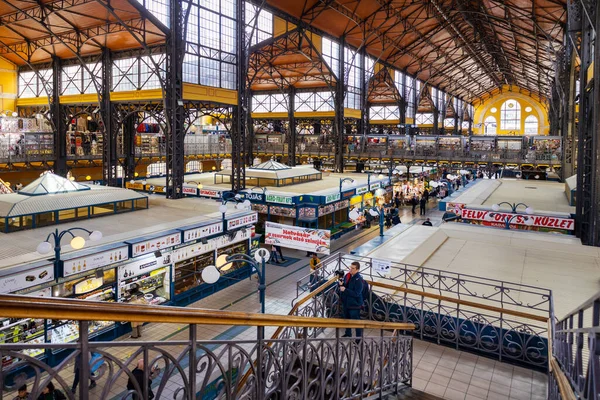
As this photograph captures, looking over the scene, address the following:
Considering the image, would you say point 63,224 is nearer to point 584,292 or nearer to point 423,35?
point 584,292

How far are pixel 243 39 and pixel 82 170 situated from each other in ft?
65.2

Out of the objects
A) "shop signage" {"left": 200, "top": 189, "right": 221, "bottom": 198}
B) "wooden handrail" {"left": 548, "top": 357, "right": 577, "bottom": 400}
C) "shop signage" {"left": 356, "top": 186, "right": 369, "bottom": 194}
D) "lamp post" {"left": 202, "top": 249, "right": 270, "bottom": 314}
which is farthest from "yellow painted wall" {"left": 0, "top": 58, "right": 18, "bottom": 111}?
"wooden handrail" {"left": 548, "top": 357, "right": 577, "bottom": 400}

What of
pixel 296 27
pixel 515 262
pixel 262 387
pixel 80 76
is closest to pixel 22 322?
pixel 262 387

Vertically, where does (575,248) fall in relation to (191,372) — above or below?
below

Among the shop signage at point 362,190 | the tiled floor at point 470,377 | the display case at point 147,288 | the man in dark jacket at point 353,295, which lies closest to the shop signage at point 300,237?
the display case at point 147,288

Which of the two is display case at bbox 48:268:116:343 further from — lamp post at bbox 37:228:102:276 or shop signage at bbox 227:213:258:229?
shop signage at bbox 227:213:258:229

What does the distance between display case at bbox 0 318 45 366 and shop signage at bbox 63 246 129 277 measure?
1394mm

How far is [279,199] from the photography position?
23.9 metres

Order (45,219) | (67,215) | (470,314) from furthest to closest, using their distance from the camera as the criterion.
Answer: (67,215)
(45,219)
(470,314)

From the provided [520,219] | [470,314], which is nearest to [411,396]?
[470,314]

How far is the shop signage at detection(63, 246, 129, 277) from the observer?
11492 mm

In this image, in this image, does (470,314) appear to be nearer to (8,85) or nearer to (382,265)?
(382,265)

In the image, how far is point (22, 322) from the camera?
10.6 m

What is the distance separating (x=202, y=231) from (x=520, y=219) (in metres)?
12.5
